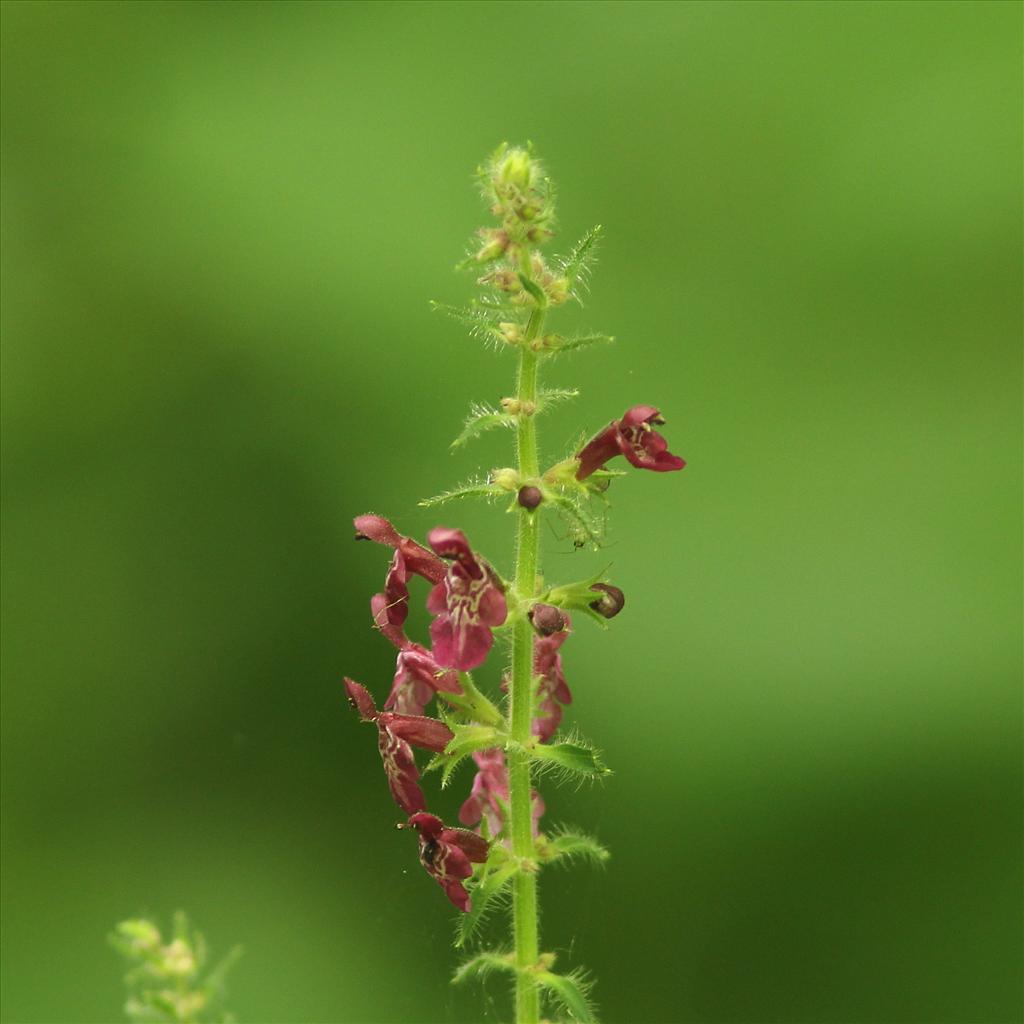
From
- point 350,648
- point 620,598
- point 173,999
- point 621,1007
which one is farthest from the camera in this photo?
point 350,648

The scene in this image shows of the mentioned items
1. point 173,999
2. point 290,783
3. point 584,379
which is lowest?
point 173,999

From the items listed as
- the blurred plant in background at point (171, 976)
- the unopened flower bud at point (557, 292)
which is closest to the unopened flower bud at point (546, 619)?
the unopened flower bud at point (557, 292)

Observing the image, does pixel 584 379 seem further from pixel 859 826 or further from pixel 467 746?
pixel 467 746

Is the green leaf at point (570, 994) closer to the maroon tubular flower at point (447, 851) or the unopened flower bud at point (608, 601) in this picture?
the maroon tubular flower at point (447, 851)

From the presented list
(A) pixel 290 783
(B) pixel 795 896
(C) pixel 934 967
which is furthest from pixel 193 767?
(C) pixel 934 967

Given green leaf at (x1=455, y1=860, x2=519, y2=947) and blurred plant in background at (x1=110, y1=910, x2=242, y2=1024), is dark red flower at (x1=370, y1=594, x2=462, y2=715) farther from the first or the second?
blurred plant in background at (x1=110, y1=910, x2=242, y2=1024)

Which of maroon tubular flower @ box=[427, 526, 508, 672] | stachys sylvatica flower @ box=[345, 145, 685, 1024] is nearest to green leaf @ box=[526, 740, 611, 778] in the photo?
stachys sylvatica flower @ box=[345, 145, 685, 1024]
